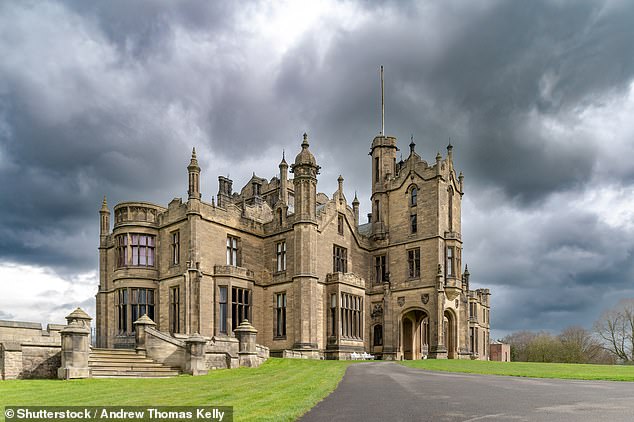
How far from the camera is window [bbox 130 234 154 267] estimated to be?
35.5 metres

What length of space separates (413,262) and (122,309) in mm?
22122

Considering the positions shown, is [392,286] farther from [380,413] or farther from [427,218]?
[380,413]

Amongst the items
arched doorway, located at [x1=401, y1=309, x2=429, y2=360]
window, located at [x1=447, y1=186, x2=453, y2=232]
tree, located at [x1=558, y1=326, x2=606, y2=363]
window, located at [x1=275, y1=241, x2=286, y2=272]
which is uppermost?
window, located at [x1=447, y1=186, x2=453, y2=232]

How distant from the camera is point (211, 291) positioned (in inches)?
1340

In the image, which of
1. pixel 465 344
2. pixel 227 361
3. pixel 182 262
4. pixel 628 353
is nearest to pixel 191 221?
pixel 182 262

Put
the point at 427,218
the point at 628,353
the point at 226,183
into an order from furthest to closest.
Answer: the point at 628,353 < the point at 226,183 < the point at 427,218

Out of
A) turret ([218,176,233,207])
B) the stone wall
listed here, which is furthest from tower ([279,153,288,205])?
the stone wall

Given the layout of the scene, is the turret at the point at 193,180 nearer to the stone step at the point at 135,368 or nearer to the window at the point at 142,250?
the window at the point at 142,250

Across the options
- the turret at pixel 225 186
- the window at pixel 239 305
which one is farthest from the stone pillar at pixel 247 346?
the turret at pixel 225 186

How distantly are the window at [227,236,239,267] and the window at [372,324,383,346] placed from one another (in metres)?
13.4

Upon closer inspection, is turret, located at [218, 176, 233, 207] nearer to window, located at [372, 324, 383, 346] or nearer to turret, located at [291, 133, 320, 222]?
turret, located at [291, 133, 320, 222]

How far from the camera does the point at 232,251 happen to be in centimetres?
3662

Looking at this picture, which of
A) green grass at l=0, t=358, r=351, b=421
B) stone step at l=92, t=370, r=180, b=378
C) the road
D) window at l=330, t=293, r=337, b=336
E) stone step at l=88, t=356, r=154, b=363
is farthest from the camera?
window at l=330, t=293, r=337, b=336

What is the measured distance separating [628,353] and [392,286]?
35.4 m
